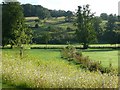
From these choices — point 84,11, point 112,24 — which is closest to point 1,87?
point 84,11

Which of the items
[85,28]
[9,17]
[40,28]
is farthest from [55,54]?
[40,28]

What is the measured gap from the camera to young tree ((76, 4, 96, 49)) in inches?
3172

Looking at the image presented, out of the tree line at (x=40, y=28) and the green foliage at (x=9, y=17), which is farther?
the green foliage at (x=9, y=17)

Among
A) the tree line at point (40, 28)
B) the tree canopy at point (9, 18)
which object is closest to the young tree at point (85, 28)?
the tree line at point (40, 28)

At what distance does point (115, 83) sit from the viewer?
1362cm

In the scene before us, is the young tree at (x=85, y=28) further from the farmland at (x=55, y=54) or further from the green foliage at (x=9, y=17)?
the green foliage at (x=9, y=17)

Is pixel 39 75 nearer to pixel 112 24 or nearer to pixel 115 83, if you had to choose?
pixel 115 83

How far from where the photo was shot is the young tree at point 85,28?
264 feet

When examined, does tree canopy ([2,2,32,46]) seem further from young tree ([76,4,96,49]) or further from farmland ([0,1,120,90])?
young tree ([76,4,96,49])

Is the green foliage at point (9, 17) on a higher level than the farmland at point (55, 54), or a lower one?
higher

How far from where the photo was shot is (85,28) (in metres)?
82.8

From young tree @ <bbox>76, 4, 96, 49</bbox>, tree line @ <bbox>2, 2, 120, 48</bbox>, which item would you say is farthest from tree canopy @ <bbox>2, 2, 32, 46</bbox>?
young tree @ <bbox>76, 4, 96, 49</bbox>

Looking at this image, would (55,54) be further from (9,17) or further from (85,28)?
(85,28)

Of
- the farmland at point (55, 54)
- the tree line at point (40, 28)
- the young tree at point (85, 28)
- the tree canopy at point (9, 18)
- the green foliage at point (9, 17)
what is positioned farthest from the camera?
the young tree at point (85, 28)
